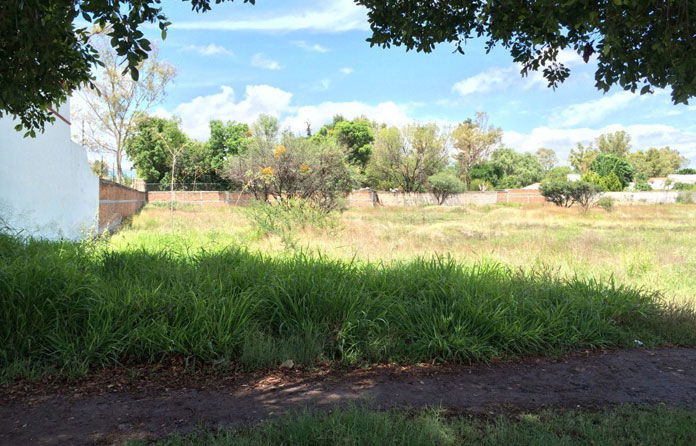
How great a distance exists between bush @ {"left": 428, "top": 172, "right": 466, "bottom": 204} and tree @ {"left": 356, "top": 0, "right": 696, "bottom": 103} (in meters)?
35.7

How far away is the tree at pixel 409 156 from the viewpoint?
45500mm

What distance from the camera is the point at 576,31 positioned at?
3.88m

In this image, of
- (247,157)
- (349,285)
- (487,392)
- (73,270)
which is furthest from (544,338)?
(247,157)

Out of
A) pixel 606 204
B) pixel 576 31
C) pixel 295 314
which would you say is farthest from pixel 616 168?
pixel 295 314

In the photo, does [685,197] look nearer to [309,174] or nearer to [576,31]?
[309,174]

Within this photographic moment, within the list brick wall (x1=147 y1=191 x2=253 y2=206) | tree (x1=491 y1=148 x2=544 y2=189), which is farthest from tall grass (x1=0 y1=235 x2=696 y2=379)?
tree (x1=491 y1=148 x2=544 y2=189)

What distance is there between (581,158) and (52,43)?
3268 inches

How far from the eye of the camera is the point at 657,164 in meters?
82.1

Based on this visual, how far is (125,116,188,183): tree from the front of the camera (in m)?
40.1

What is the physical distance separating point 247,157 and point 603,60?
23.2 m

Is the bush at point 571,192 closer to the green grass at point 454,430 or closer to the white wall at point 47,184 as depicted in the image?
the white wall at point 47,184

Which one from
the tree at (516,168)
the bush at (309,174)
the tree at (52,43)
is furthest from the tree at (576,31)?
the tree at (516,168)

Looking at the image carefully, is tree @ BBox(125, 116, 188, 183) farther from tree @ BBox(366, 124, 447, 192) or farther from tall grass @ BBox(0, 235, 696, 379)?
tall grass @ BBox(0, 235, 696, 379)

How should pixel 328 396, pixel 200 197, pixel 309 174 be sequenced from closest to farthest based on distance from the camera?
pixel 328 396, pixel 309 174, pixel 200 197
